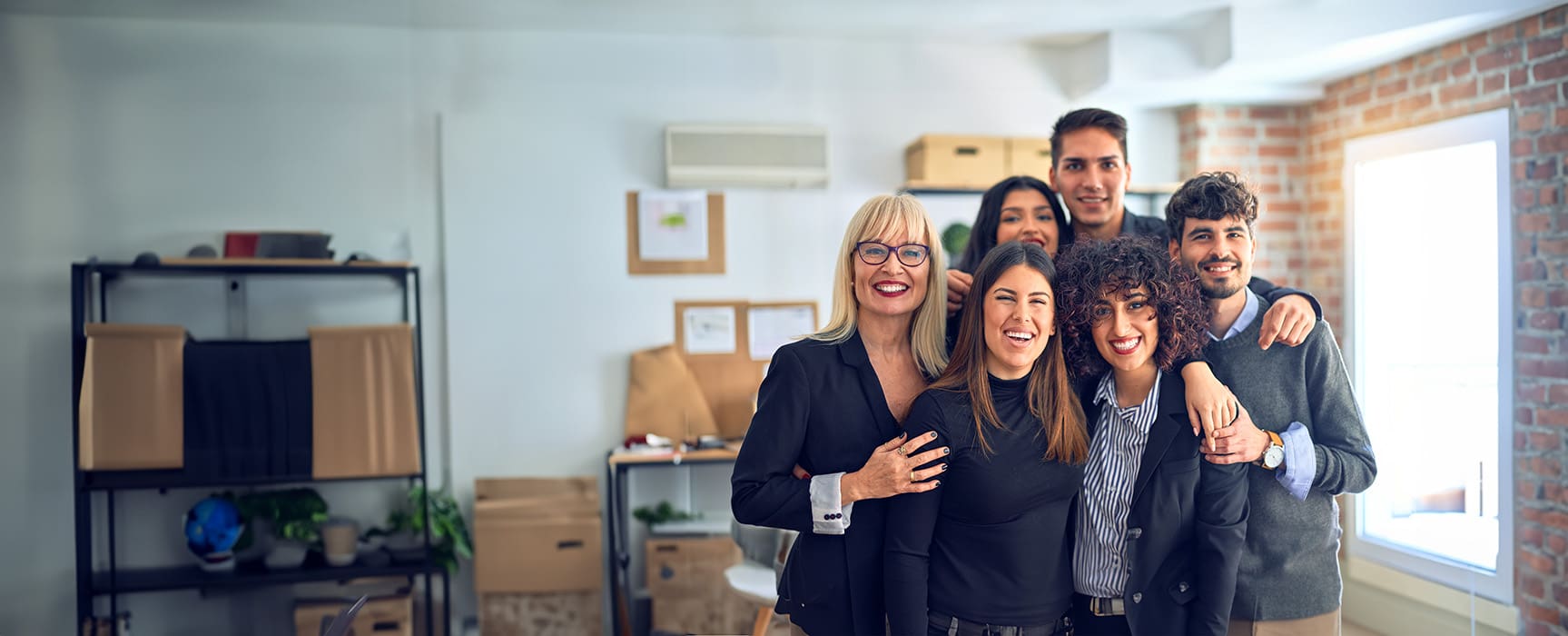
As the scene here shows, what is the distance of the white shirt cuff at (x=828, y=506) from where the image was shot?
1936mm

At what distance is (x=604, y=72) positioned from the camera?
4.66m

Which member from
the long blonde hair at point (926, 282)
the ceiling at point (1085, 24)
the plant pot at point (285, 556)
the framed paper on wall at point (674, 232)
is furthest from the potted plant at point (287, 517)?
the long blonde hair at point (926, 282)

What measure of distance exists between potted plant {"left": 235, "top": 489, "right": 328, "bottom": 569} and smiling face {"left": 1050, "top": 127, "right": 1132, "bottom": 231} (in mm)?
3366

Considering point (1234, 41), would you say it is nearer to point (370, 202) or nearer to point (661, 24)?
point (661, 24)

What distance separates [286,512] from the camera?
162 inches

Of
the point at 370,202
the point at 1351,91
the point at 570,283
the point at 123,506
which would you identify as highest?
the point at 1351,91

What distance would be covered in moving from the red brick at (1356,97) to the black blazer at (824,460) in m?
3.67

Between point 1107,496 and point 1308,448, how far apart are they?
44cm

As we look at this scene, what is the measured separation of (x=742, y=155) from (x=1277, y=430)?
9.89ft

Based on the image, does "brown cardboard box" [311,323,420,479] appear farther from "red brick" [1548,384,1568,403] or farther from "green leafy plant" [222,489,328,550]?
"red brick" [1548,384,1568,403]

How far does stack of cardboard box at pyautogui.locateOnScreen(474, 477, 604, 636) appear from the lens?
4.17 m

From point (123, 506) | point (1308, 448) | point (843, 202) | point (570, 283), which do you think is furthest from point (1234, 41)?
point (123, 506)

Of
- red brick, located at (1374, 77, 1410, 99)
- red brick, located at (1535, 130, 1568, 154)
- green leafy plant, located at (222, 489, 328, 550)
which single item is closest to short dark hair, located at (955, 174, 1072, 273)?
red brick, located at (1535, 130, 1568, 154)

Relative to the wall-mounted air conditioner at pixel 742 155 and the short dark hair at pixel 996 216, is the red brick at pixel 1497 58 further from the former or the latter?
the wall-mounted air conditioner at pixel 742 155
